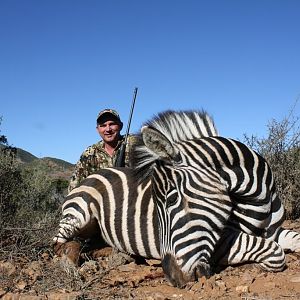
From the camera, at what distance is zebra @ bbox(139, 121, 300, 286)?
3.02m

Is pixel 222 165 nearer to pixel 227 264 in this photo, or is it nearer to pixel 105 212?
pixel 227 264

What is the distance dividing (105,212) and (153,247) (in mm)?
680

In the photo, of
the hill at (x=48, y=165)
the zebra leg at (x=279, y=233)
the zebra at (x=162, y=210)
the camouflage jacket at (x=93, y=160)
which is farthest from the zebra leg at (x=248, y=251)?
the hill at (x=48, y=165)

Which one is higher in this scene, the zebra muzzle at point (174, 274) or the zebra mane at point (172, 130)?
the zebra mane at point (172, 130)

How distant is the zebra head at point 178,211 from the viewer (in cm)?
297

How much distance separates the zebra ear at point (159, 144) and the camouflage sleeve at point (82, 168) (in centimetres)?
267

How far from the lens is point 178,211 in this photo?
309 centimetres

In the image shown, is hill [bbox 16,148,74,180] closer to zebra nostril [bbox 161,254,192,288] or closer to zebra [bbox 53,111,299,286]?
zebra [bbox 53,111,299,286]

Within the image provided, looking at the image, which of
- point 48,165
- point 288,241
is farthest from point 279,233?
point 48,165

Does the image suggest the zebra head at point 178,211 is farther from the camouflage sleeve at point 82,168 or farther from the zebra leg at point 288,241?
the camouflage sleeve at point 82,168

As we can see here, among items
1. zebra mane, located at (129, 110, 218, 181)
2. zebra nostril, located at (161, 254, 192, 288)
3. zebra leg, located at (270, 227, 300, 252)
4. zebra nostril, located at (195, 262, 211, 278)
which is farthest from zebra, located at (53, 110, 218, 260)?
zebra leg, located at (270, 227, 300, 252)

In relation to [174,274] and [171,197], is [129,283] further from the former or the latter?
[171,197]

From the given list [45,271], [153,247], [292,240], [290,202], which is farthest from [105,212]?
[290,202]

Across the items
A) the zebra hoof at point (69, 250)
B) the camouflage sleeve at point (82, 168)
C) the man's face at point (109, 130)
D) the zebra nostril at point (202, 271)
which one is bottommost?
the zebra nostril at point (202, 271)
